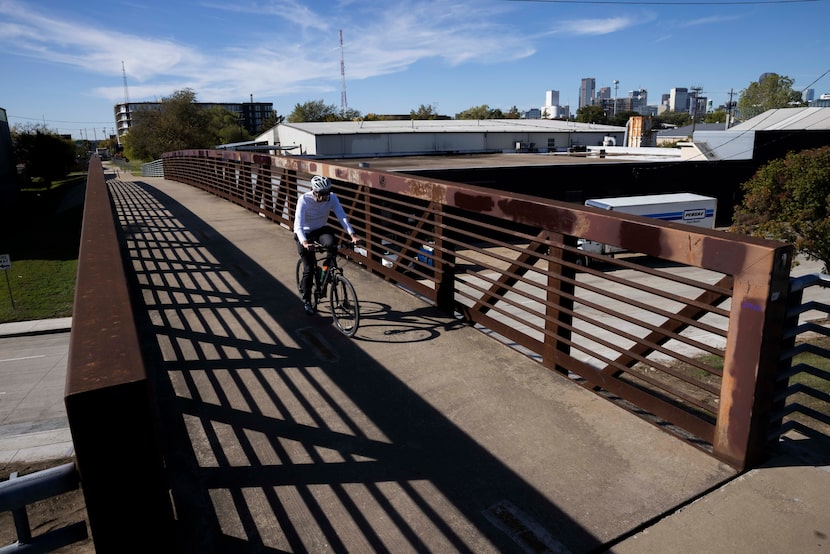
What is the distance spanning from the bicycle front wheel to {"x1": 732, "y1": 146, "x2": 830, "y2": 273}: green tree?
2452 centimetres

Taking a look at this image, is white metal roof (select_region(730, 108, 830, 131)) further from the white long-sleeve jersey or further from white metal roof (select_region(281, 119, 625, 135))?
the white long-sleeve jersey

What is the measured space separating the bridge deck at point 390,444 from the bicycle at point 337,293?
155 mm

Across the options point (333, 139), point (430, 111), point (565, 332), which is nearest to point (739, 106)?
point (430, 111)

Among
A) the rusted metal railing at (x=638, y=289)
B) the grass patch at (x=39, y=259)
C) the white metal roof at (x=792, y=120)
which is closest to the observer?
the rusted metal railing at (x=638, y=289)

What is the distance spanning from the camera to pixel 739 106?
106 meters

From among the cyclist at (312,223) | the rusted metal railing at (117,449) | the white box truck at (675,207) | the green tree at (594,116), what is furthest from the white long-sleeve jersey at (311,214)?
the green tree at (594,116)

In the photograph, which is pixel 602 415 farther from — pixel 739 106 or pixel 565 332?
pixel 739 106

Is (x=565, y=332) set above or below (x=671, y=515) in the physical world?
above

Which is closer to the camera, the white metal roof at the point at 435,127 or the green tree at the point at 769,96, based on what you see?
the white metal roof at the point at 435,127

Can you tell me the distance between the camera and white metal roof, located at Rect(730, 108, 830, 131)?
54.1m

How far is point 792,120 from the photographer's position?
57.5m

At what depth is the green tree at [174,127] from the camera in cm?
7544

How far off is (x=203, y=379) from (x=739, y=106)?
403 ft

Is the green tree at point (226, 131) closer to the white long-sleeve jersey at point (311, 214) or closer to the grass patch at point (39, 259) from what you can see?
the grass patch at point (39, 259)
